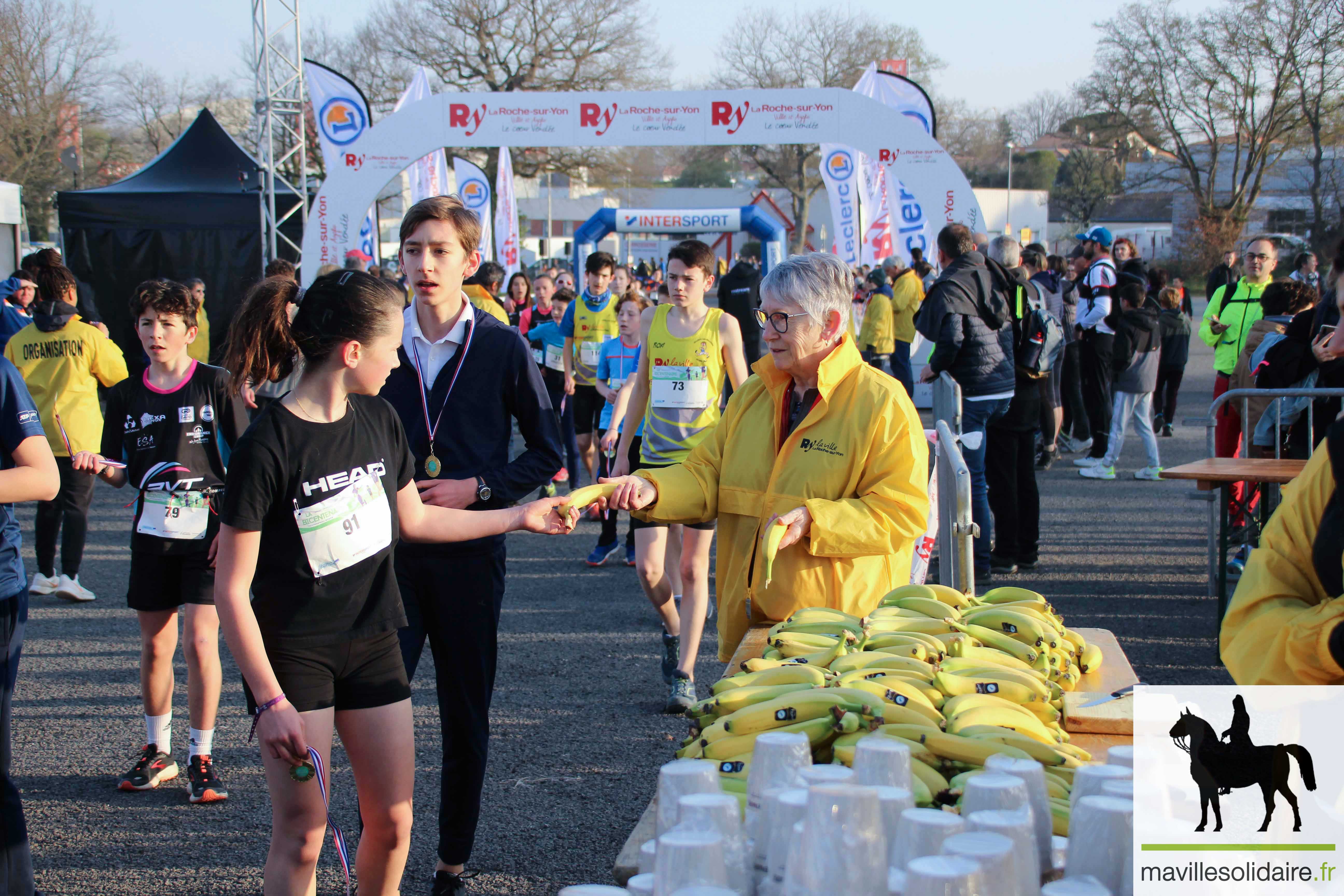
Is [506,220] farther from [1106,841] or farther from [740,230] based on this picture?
[1106,841]

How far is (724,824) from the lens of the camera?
62.1 inches

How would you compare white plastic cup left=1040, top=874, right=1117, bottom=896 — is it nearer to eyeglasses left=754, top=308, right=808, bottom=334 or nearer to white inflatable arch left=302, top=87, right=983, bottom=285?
eyeglasses left=754, top=308, right=808, bottom=334

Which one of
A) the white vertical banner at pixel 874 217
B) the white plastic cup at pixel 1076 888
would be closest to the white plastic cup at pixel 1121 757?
the white plastic cup at pixel 1076 888

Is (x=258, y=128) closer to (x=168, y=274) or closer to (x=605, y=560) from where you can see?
(x=168, y=274)

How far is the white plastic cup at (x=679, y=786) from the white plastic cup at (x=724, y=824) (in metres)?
0.08

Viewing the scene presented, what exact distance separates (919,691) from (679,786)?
2.90 feet

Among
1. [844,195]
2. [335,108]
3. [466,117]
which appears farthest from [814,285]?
[844,195]

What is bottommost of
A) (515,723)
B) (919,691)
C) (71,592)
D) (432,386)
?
(515,723)

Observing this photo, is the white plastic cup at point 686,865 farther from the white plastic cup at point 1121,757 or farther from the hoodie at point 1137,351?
the hoodie at point 1137,351

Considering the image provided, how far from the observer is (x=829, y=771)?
5.40 feet

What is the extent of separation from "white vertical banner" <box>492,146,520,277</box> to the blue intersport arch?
84.5 inches

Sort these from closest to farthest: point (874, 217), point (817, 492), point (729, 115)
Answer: point (817, 492) < point (729, 115) < point (874, 217)

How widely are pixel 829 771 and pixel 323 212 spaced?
14.9m

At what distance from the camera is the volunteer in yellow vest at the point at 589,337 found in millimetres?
9461
